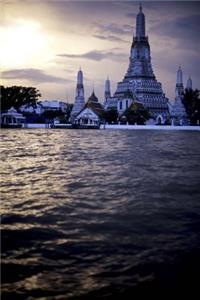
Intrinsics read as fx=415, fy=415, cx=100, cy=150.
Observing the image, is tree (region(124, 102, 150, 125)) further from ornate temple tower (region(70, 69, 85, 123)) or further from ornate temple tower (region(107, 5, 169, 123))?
ornate temple tower (region(70, 69, 85, 123))

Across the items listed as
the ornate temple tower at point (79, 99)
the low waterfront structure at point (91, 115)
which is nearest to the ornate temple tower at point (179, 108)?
the low waterfront structure at point (91, 115)

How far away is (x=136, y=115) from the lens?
53.4 m

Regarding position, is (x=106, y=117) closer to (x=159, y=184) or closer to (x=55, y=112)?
(x=55, y=112)

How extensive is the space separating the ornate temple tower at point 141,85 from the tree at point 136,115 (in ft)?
16.5

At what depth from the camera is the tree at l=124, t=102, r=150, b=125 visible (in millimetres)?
53469

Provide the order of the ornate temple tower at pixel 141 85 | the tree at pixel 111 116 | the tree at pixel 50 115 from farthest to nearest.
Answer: the tree at pixel 50 115
the ornate temple tower at pixel 141 85
the tree at pixel 111 116

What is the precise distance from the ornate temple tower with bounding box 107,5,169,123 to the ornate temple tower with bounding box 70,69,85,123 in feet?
24.2

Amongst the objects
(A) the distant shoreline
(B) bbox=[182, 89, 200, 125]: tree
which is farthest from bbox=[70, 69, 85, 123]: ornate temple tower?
(B) bbox=[182, 89, 200, 125]: tree

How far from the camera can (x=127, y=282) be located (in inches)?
105

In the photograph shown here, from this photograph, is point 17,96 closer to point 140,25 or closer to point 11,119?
point 11,119

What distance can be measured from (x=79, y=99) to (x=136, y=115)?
67.5 feet

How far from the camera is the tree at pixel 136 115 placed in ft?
175

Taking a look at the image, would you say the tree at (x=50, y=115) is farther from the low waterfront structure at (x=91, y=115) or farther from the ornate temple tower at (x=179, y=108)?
the ornate temple tower at (x=179, y=108)

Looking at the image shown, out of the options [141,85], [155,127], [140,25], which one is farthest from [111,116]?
[140,25]
